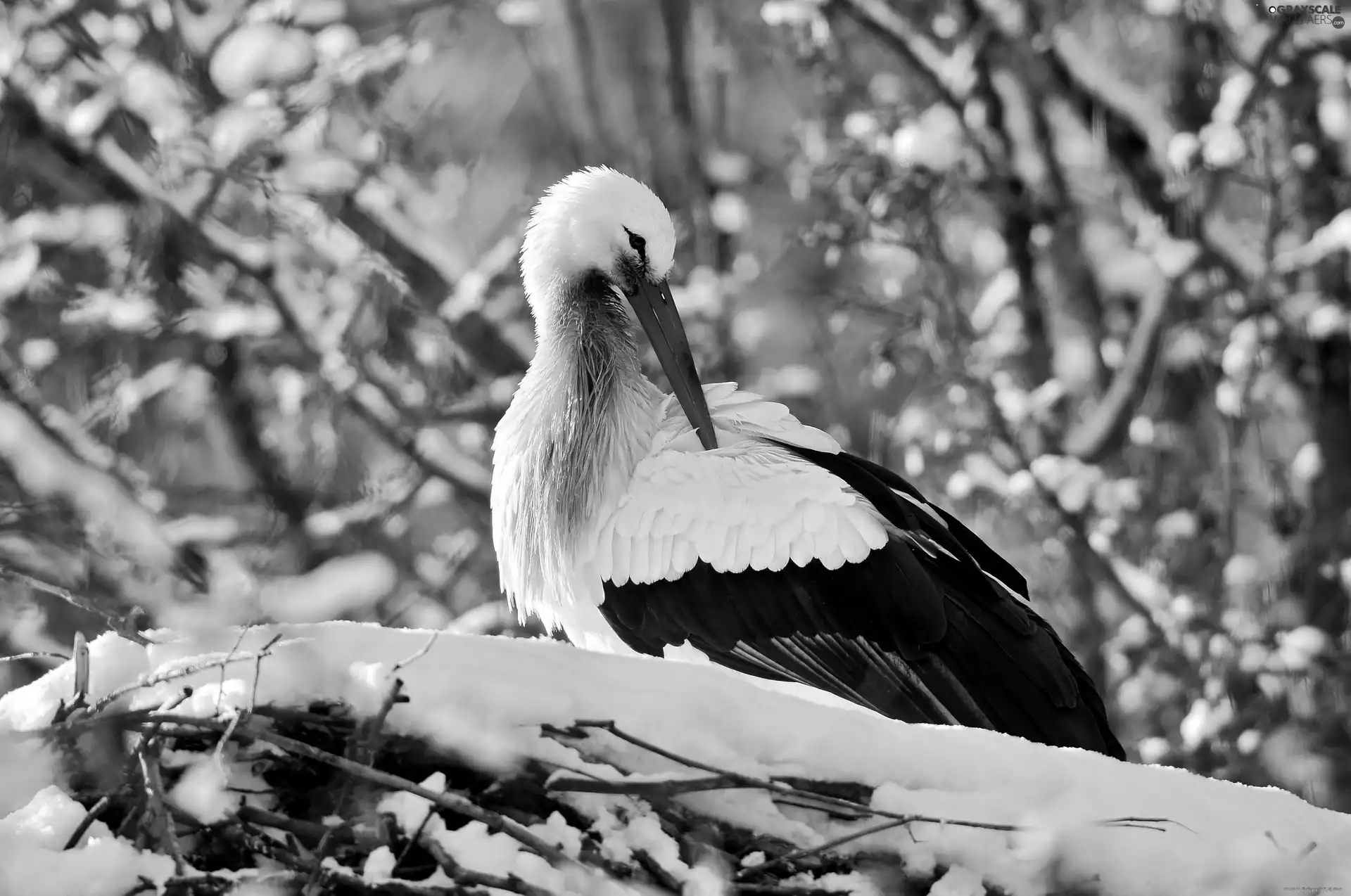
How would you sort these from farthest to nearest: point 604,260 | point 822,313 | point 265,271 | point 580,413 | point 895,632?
point 822,313
point 265,271
point 604,260
point 580,413
point 895,632

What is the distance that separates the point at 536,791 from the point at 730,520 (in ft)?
4.76

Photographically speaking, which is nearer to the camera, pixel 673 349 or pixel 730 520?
pixel 730 520

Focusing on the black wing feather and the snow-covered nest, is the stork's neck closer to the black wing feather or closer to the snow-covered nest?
the black wing feather

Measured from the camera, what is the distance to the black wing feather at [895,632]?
3.09 metres

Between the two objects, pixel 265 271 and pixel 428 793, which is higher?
pixel 265 271

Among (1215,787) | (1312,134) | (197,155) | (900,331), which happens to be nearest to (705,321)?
(900,331)

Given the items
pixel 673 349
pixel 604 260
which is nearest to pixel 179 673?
pixel 673 349

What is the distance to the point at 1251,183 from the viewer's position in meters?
5.75

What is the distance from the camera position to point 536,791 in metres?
1.87

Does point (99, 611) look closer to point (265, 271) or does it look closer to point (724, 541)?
point (724, 541)

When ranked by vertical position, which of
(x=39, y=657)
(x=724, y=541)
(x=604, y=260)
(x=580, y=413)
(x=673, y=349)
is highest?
(x=604, y=260)

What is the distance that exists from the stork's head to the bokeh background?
4.55ft

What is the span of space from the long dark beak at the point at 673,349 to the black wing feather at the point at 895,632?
25 cm

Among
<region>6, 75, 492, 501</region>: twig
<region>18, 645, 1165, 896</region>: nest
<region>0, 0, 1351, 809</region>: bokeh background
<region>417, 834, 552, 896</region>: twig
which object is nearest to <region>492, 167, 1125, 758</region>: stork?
<region>18, 645, 1165, 896</region>: nest
